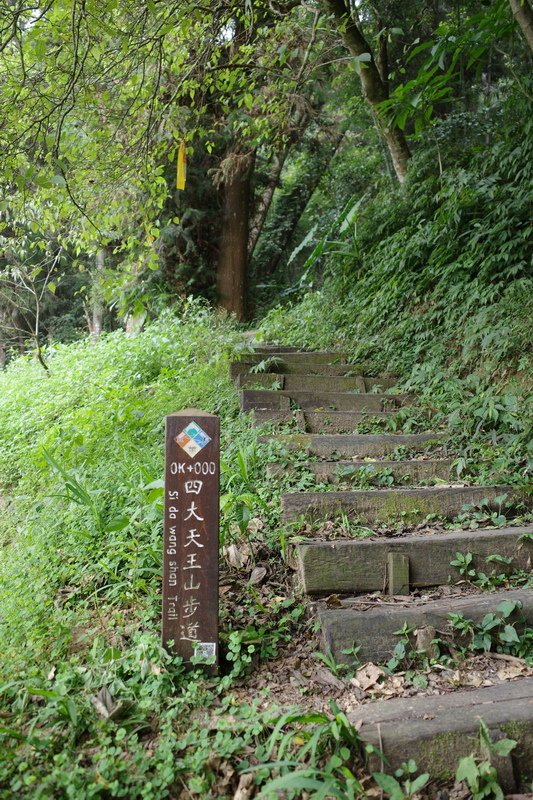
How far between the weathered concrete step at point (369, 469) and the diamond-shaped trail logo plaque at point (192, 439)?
1281 millimetres


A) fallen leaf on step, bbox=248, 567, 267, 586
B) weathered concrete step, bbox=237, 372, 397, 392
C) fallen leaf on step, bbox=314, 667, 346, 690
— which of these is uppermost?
weathered concrete step, bbox=237, 372, 397, 392

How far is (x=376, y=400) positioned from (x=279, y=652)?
3003 millimetres

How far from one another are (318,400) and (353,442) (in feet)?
2.91

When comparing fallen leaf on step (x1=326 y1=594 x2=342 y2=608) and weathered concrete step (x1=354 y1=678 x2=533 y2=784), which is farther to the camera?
fallen leaf on step (x1=326 y1=594 x2=342 y2=608)

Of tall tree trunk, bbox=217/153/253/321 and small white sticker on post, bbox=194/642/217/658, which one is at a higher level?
tall tree trunk, bbox=217/153/253/321

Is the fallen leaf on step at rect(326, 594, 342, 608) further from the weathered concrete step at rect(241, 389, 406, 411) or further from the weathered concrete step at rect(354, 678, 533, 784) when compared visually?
the weathered concrete step at rect(241, 389, 406, 411)

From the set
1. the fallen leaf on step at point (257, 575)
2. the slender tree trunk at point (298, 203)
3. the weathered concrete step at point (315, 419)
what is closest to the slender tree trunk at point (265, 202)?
the slender tree trunk at point (298, 203)

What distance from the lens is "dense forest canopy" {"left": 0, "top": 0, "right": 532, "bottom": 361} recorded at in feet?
13.5

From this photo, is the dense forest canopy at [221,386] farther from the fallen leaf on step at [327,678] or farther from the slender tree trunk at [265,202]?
the slender tree trunk at [265,202]

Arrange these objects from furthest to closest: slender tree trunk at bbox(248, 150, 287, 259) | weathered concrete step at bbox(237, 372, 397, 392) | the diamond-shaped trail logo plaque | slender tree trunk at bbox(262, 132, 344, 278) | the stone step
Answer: slender tree trunk at bbox(262, 132, 344, 278) → slender tree trunk at bbox(248, 150, 287, 259) → the stone step → weathered concrete step at bbox(237, 372, 397, 392) → the diamond-shaped trail logo plaque

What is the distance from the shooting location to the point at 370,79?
301 inches

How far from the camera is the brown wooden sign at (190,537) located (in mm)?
2389

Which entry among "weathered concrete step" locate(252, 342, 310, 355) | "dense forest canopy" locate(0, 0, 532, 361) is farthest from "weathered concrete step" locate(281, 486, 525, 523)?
"weathered concrete step" locate(252, 342, 310, 355)

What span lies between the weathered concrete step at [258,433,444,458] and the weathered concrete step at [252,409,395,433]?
0.27 m
